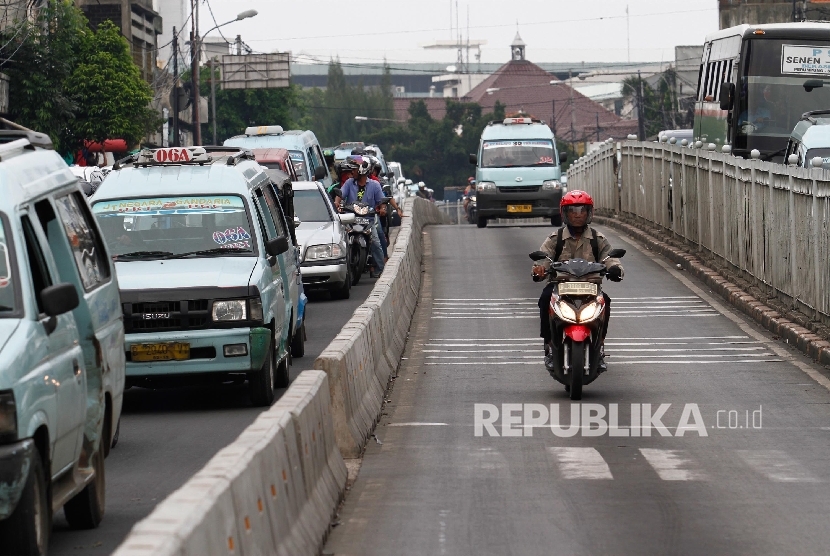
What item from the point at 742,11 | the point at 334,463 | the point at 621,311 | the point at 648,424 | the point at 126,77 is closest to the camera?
the point at 334,463

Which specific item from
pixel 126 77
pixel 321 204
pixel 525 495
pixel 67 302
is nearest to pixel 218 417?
pixel 525 495

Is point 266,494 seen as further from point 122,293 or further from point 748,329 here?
point 748,329

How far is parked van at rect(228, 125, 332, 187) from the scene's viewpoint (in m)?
32.9

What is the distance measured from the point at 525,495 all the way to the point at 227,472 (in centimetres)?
346

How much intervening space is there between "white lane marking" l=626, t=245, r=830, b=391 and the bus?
10.6 ft

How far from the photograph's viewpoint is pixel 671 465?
9484 mm

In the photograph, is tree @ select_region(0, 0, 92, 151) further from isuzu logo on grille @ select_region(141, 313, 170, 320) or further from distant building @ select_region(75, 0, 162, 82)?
isuzu logo on grille @ select_region(141, 313, 170, 320)

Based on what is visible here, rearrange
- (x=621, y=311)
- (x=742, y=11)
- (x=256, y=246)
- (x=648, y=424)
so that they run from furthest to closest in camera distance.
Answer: (x=742, y=11)
(x=621, y=311)
(x=256, y=246)
(x=648, y=424)

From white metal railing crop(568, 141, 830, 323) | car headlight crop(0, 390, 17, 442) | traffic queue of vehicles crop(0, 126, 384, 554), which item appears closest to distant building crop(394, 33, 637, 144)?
white metal railing crop(568, 141, 830, 323)

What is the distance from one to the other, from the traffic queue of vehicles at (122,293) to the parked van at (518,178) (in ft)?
46.9

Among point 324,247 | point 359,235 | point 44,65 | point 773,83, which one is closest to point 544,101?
point 44,65

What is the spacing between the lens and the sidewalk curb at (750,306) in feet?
49.1

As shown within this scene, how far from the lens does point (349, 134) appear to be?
497 ft

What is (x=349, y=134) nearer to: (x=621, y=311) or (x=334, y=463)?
(x=621, y=311)
